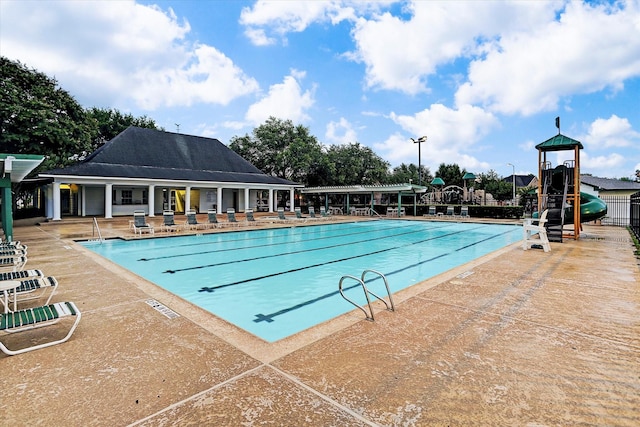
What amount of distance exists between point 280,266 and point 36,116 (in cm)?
2152

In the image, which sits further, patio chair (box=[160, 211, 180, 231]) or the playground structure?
patio chair (box=[160, 211, 180, 231])

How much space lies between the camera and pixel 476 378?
2654 millimetres

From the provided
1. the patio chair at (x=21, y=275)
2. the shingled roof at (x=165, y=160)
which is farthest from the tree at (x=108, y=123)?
the patio chair at (x=21, y=275)

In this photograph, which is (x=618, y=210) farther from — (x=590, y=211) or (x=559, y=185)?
(x=559, y=185)

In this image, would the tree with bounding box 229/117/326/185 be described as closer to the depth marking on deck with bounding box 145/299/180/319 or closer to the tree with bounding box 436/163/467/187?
the tree with bounding box 436/163/467/187

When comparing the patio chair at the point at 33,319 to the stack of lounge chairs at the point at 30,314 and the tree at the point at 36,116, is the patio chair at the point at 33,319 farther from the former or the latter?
the tree at the point at 36,116

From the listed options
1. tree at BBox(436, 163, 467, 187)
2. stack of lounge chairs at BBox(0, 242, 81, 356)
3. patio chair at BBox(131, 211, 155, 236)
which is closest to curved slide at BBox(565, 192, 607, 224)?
stack of lounge chairs at BBox(0, 242, 81, 356)

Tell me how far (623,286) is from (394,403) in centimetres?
580

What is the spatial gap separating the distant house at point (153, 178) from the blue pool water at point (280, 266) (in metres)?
9.87

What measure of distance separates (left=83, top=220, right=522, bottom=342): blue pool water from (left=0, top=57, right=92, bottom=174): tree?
14387 millimetres

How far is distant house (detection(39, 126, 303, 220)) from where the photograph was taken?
20.1m

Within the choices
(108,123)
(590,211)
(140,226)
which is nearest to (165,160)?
(108,123)

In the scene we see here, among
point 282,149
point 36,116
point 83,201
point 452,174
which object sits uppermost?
point 282,149

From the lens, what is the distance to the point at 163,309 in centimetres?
443
